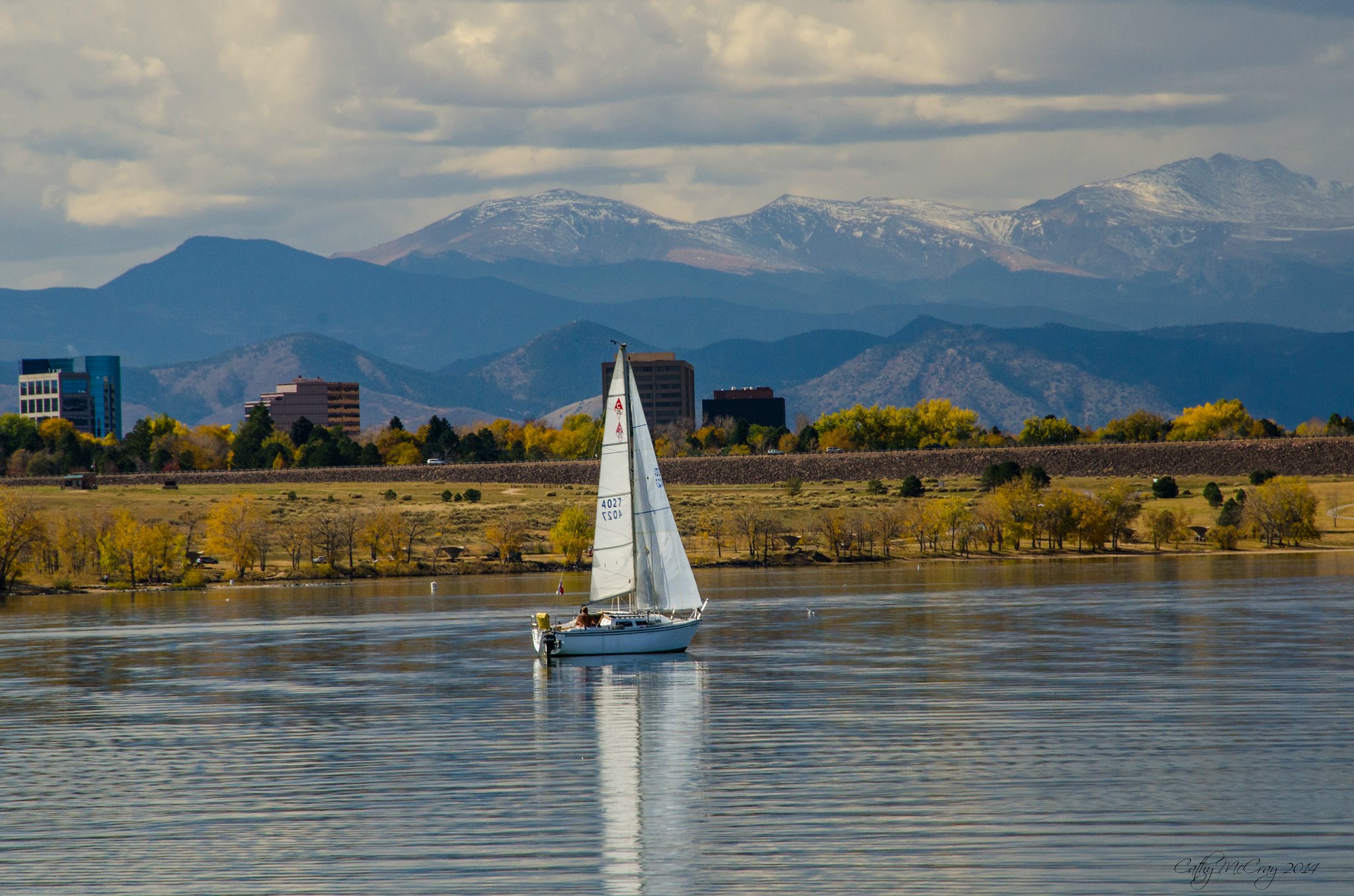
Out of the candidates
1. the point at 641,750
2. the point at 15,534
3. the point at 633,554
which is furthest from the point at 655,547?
the point at 15,534

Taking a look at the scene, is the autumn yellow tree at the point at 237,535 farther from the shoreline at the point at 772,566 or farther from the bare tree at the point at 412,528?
the bare tree at the point at 412,528

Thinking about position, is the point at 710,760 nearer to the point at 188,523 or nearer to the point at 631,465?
the point at 631,465

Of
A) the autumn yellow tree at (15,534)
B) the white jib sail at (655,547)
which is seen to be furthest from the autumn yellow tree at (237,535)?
the white jib sail at (655,547)

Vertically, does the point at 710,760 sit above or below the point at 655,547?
below

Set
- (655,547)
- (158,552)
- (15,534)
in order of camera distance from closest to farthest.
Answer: (655,547) → (15,534) → (158,552)

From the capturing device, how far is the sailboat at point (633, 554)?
207 ft

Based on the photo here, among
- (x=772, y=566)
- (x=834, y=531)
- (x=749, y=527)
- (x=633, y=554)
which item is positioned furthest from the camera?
(x=749, y=527)

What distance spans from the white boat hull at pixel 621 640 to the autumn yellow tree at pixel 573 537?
7003cm

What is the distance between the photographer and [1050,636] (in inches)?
2618

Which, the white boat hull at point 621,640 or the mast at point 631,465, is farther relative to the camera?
the mast at point 631,465

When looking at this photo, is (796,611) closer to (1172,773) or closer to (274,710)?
(274,710)

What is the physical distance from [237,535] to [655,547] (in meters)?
76.6

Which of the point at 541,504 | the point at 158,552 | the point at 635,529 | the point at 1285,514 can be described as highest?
the point at 541,504

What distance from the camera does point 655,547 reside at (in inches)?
2525
